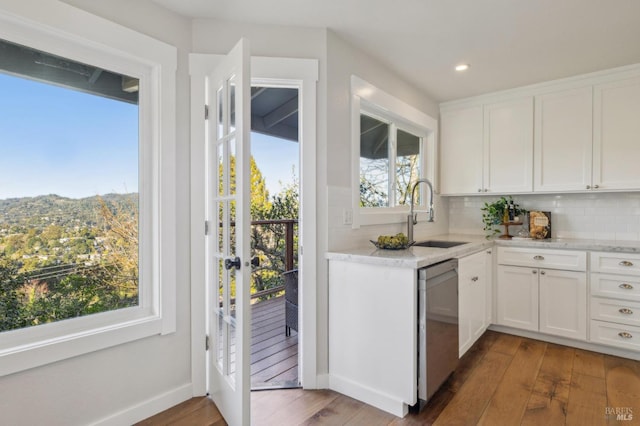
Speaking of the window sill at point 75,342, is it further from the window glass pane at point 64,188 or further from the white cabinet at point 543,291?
the white cabinet at point 543,291

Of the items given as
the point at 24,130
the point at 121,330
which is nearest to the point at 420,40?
the point at 24,130

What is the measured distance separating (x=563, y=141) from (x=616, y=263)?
117 centimetres

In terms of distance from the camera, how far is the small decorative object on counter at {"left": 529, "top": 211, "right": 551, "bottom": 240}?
11.0 feet

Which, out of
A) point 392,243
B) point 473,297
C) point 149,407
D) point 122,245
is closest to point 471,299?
point 473,297

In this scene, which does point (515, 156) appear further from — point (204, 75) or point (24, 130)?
point (24, 130)

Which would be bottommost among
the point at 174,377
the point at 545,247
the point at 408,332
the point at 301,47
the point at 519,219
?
the point at 174,377

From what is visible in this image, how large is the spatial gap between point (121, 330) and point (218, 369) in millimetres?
590

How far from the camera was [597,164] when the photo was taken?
3041 millimetres

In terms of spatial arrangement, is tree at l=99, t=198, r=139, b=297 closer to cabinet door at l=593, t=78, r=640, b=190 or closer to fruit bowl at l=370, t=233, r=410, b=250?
fruit bowl at l=370, t=233, r=410, b=250

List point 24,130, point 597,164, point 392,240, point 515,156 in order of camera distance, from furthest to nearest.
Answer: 1. point 515,156
2. point 597,164
3. point 392,240
4. point 24,130

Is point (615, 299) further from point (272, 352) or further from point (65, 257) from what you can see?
point (65, 257)

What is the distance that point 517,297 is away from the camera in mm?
3186

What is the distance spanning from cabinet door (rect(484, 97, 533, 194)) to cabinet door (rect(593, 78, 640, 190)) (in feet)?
1.70

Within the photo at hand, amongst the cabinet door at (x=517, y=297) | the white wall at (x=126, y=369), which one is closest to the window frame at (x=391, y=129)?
the cabinet door at (x=517, y=297)
